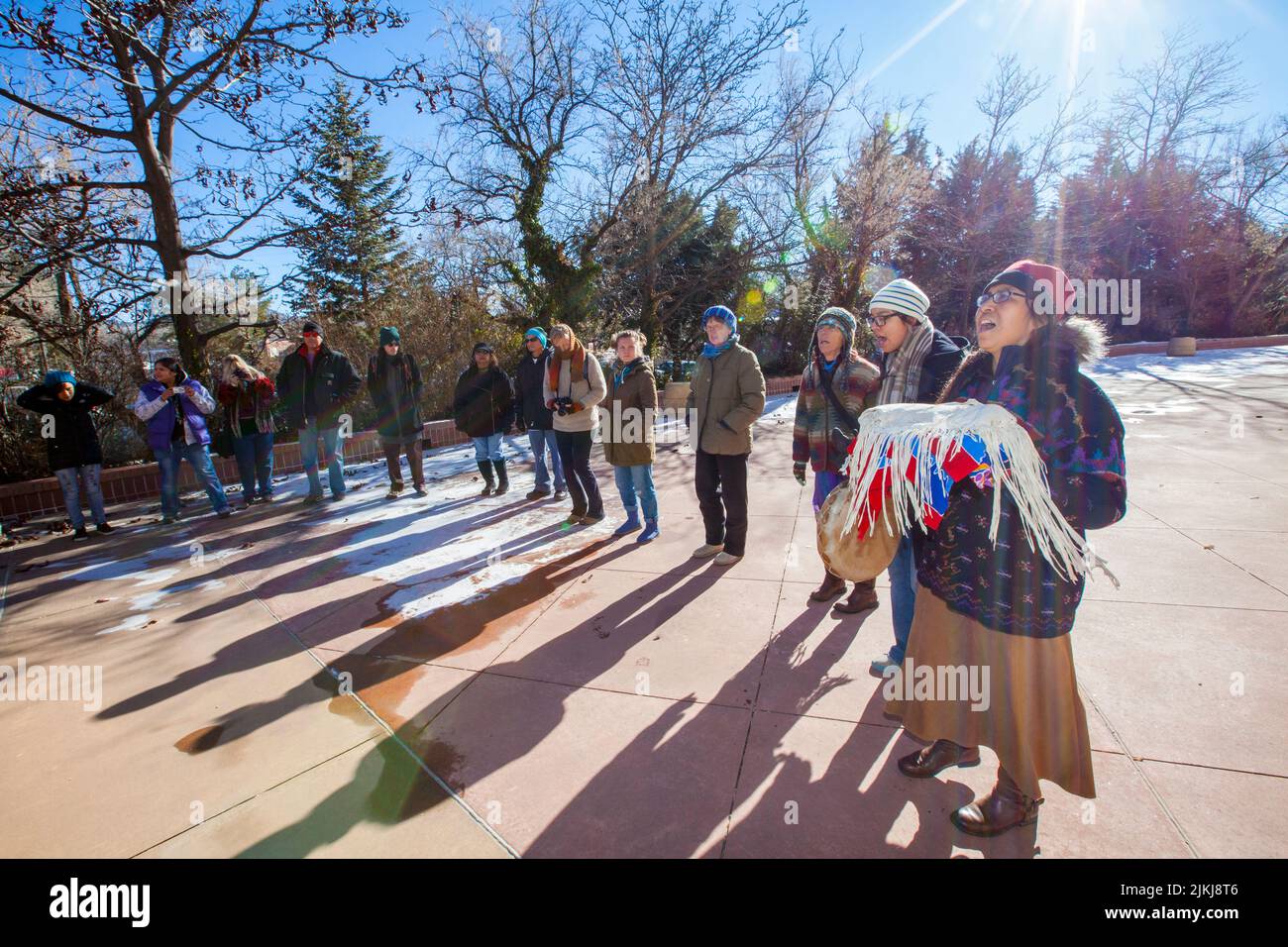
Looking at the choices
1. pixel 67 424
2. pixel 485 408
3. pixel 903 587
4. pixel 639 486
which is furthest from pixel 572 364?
pixel 67 424

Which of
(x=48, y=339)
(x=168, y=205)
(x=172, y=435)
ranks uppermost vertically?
(x=168, y=205)

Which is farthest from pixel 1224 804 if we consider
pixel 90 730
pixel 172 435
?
pixel 172 435

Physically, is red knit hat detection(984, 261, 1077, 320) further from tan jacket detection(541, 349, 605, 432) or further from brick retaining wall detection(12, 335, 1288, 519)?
brick retaining wall detection(12, 335, 1288, 519)

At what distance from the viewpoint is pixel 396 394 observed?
258 inches

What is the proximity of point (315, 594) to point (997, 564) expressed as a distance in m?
4.32

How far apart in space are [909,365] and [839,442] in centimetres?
70

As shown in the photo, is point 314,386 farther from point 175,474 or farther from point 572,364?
point 572,364

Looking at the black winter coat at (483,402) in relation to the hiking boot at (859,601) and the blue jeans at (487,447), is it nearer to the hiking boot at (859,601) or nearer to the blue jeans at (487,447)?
the blue jeans at (487,447)

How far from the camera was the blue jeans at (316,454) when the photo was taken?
6617 mm
